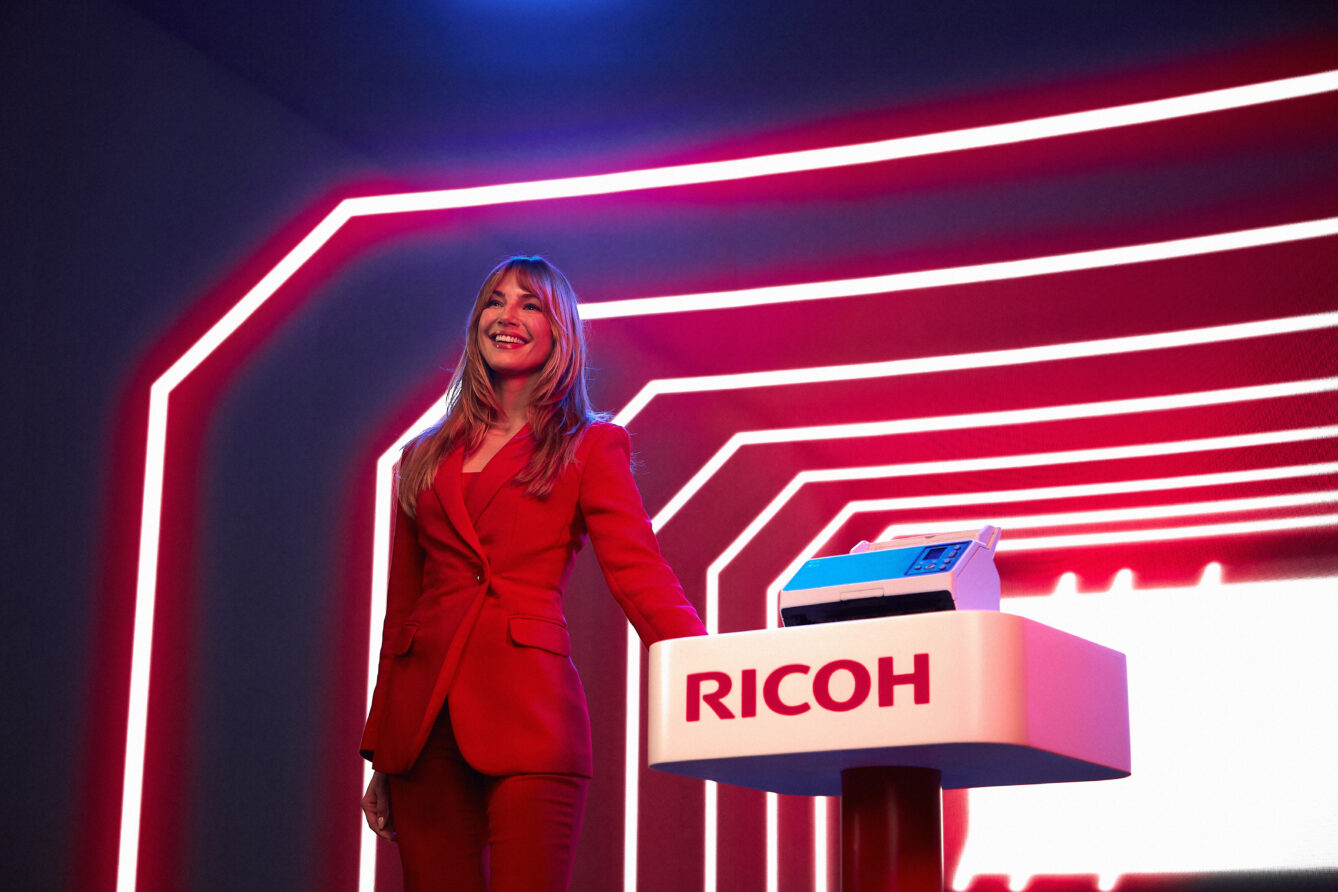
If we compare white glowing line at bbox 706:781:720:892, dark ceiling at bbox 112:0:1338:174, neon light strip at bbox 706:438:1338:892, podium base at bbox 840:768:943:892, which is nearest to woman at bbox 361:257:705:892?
podium base at bbox 840:768:943:892

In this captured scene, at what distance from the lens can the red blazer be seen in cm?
213

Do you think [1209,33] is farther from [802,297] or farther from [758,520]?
[758,520]

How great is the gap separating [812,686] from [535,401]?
0.80 meters

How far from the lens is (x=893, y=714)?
71.2 inches

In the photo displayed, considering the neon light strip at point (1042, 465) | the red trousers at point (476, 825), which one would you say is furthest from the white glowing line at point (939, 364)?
the red trousers at point (476, 825)

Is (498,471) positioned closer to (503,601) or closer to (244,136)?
(503,601)

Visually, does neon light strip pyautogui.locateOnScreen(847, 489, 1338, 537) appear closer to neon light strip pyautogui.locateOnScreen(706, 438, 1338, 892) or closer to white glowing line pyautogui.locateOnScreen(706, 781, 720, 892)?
neon light strip pyautogui.locateOnScreen(706, 438, 1338, 892)

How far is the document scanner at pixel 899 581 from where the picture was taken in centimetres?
202

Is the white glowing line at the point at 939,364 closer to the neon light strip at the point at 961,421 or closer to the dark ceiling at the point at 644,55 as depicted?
the neon light strip at the point at 961,421

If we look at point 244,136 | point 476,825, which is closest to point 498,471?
point 476,825

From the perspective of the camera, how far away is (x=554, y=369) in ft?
7.94

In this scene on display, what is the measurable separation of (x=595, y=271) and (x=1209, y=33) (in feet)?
7.46

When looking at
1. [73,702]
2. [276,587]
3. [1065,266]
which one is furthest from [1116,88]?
[73,702]

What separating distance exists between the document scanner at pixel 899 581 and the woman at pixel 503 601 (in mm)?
222
